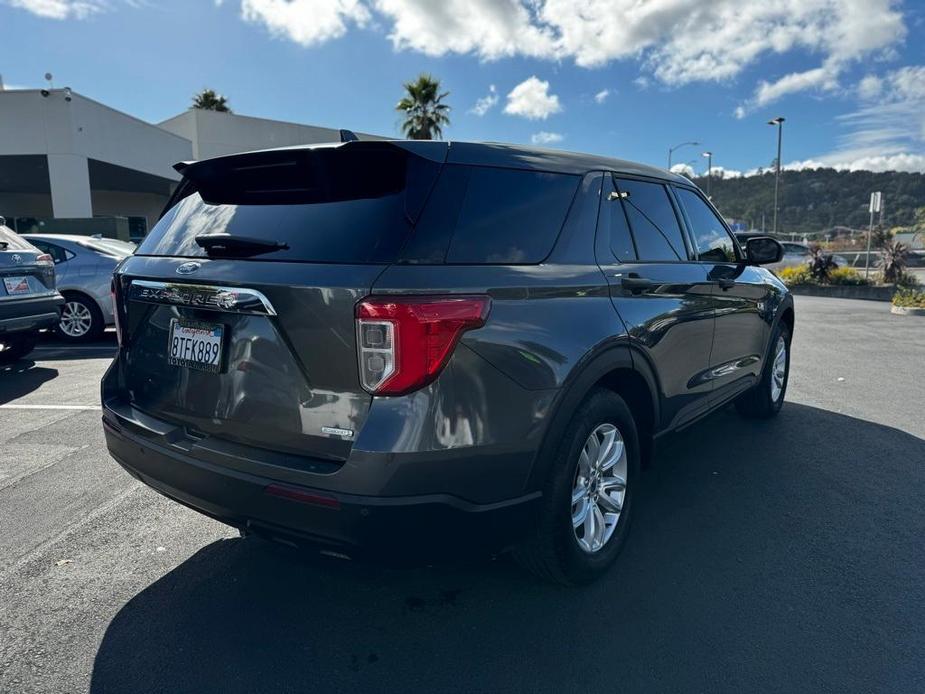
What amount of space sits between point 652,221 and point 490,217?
4.76 ft

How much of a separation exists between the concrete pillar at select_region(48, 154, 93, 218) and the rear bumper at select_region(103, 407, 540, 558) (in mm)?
19204

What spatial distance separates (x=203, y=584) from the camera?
2850 millimetres

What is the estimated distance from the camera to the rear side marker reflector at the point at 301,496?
2066 millimetres

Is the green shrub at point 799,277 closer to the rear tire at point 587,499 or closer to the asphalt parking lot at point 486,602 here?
the asphalt parking lot at point 486,602

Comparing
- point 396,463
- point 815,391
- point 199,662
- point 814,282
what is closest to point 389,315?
point 396,463

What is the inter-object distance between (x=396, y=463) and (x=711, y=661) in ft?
4.63

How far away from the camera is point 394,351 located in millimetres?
2043

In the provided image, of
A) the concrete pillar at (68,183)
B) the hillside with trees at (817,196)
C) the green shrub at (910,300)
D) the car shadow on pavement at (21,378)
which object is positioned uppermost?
the hillside with trees at (817,196)

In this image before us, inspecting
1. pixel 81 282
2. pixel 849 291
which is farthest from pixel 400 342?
pixel 849 291

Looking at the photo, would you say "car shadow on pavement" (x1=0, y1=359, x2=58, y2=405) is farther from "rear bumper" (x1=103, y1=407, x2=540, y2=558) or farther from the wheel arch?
the wheel arch

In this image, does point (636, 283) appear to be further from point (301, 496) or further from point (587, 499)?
point (301, 496)

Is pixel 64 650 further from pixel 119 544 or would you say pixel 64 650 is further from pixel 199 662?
pixel 119 544

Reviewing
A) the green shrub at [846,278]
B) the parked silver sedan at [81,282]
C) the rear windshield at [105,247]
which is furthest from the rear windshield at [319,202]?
the green shrub at [846,278]

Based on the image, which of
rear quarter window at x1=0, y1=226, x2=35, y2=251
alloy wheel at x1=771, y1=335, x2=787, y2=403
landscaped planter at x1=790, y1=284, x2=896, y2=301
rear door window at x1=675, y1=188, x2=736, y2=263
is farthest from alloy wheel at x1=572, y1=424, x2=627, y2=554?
landscaped planter at x1=790, y1=284, x2=896, y2=301
